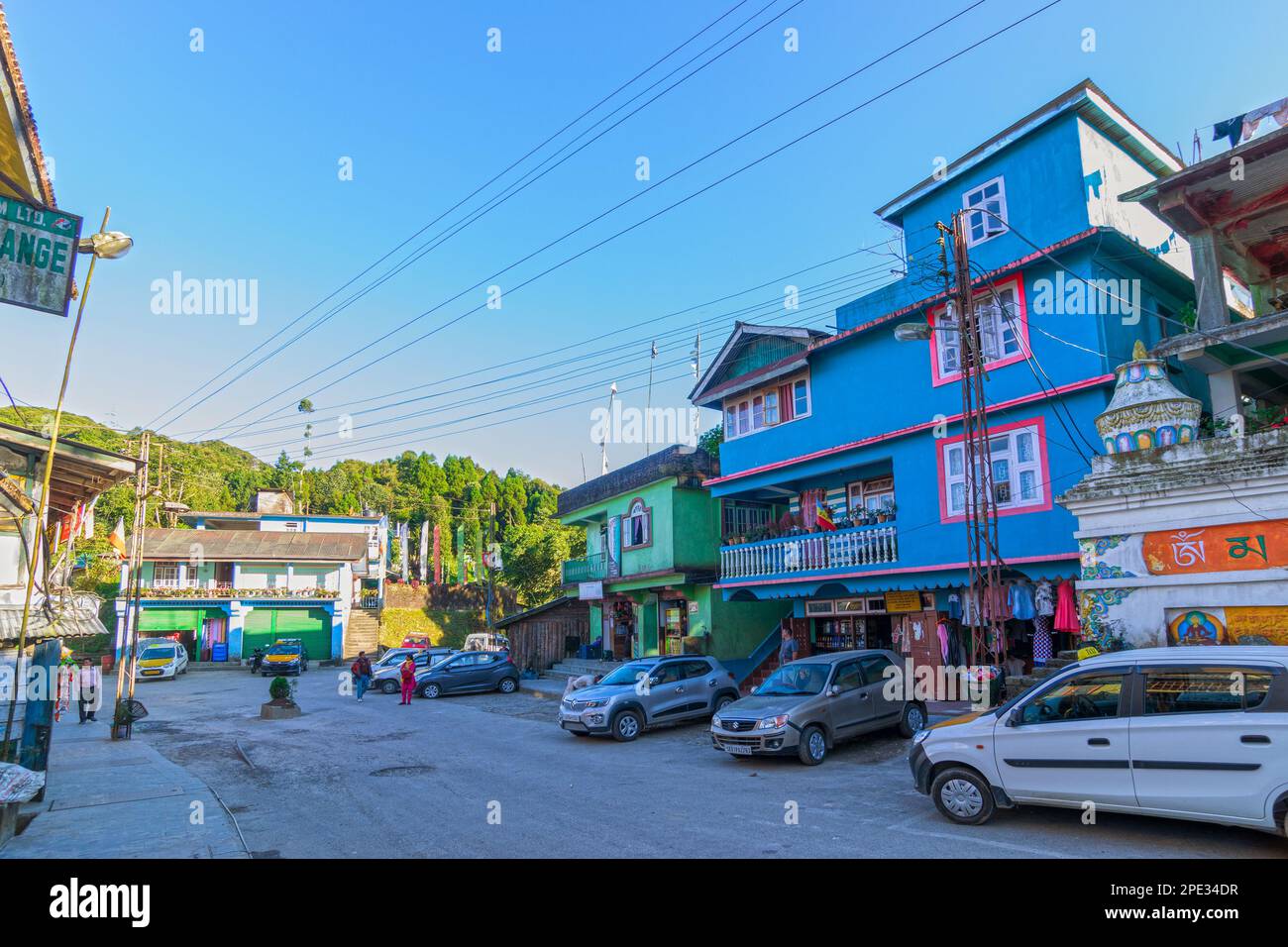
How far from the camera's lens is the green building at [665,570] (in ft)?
78.5

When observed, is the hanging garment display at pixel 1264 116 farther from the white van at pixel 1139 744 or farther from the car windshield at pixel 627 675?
the car windshield at pixel 627 675

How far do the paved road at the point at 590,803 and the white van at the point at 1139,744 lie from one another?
0.42 m

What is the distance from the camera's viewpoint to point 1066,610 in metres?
14.0

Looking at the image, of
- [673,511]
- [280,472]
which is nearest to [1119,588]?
[673,511]

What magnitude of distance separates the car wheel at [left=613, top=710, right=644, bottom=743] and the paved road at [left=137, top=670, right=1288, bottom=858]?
23 centimetres

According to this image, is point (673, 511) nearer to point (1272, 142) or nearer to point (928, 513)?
point (928, 513)

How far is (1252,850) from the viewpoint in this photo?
6.69 meters

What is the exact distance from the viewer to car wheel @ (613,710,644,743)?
51.9ft

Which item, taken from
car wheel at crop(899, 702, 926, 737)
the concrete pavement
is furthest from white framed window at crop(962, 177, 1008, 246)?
the concrete pavement

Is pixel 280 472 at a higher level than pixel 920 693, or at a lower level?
higher

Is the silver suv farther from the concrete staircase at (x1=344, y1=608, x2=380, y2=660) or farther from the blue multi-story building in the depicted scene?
the concrete staircase at (x1=344, y1=608, x2=380, y2=660)

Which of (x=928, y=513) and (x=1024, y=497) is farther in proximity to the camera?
(x=928, y=513)

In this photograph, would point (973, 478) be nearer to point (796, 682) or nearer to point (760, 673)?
point (796, 682)
